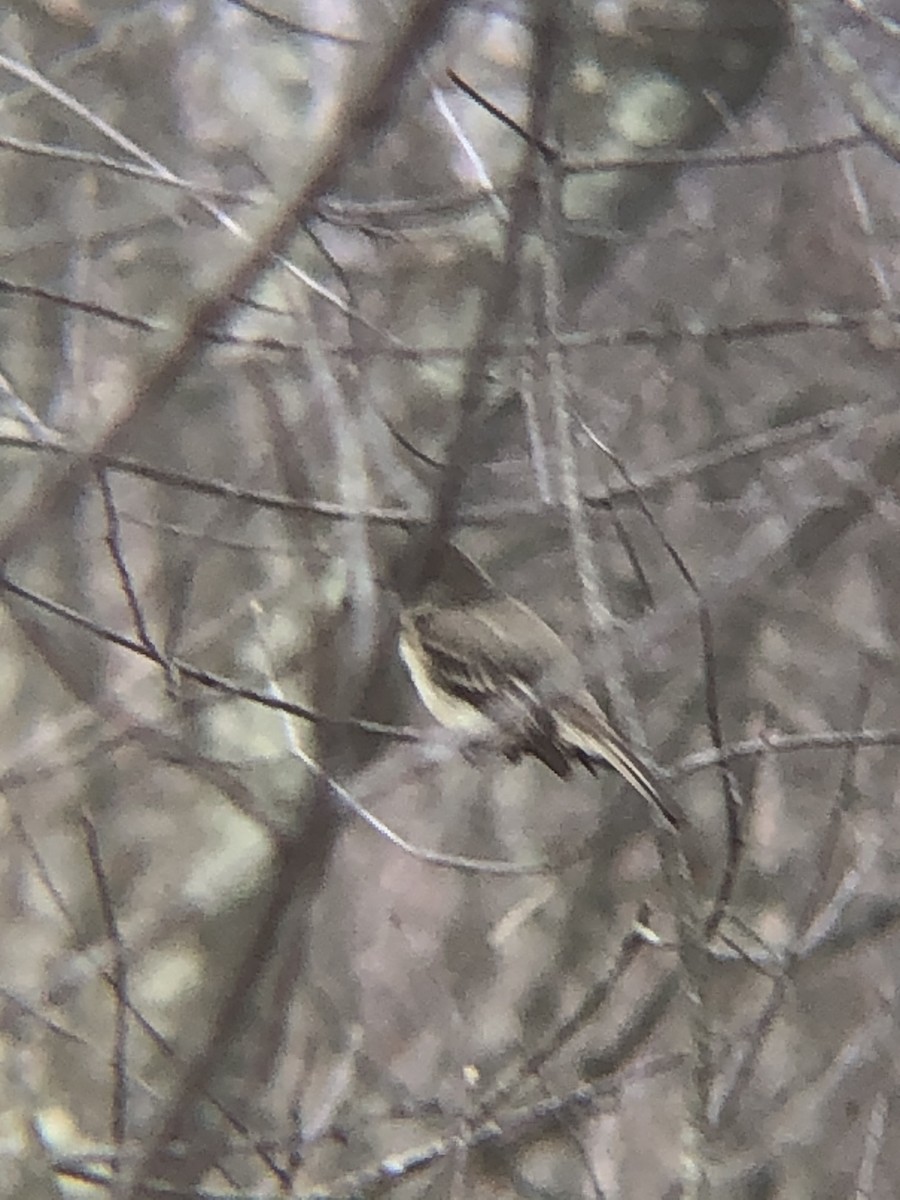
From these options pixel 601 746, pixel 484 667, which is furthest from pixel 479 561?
pixel 601 746

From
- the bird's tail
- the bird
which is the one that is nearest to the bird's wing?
the bird

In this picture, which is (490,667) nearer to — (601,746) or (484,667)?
(484,667)

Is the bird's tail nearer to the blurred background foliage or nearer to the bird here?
the bird

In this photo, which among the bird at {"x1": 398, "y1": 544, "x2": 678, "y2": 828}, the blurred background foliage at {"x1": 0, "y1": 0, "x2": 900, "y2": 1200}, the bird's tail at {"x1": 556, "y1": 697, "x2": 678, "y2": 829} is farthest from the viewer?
the blurred background foliage at {"x1": 0, "y1": 0, "x2": 900, "y2": 1200}

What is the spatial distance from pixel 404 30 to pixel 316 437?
2.55 meters

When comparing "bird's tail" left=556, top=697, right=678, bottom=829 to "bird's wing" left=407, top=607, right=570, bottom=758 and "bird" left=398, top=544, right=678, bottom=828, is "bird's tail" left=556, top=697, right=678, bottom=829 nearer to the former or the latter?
"bird" left=398, top=544, right=678, bottom=828

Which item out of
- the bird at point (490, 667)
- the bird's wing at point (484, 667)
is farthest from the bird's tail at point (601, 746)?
the bird's wing at point (484, 667)

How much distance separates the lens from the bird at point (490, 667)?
339cm

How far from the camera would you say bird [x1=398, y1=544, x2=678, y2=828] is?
3.39 m

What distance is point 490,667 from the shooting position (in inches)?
146

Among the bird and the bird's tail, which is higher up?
the bird

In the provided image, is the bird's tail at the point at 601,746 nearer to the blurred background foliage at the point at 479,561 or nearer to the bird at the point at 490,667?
the bird at the point at 490,667

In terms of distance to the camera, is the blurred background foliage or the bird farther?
the blurred background foliage

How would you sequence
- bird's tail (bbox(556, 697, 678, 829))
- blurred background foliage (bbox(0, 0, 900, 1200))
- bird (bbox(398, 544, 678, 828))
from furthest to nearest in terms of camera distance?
blurred background foliage (bbox(0, 0, 900, 1200)) < bird (bbox(398, 544, 678, 828)) < bird's tail (bbox(556, 697, 678, 829))
